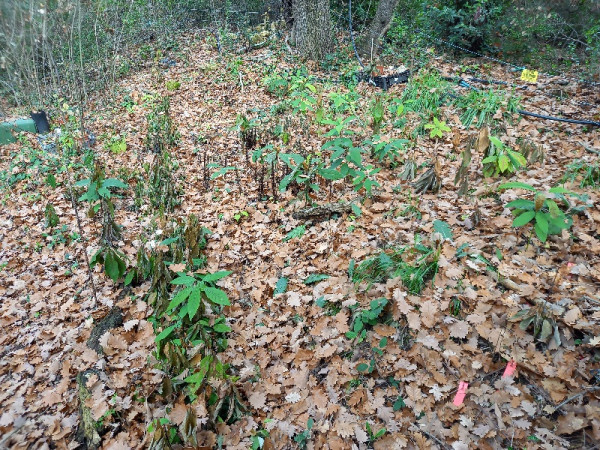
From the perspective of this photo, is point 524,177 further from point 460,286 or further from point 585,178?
point 460,286

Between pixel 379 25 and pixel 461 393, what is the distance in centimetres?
814

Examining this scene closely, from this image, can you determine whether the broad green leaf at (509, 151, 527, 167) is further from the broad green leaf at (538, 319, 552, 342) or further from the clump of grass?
the broad green leaf at (538, 319, 552, 342)

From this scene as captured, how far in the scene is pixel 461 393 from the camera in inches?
90.0

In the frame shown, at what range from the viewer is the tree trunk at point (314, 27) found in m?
8.14

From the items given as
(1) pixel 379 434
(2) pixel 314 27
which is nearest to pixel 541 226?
(1) pixel 379 434

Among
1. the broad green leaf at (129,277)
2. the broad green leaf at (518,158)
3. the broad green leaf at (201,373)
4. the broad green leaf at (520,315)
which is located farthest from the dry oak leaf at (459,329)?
the broad green leaf at (129,277)

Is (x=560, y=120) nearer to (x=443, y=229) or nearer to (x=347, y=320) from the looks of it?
(x=443, y=229)

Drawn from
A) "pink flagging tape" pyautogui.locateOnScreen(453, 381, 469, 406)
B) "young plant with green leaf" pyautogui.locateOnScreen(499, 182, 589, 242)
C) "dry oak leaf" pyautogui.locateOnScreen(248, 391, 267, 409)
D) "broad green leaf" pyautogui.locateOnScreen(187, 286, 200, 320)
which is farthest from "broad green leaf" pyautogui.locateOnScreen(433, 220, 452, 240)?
"broad green leaf" pyautogui.locateOnScreen(187, 286, 200, 320)

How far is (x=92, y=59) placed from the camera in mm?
9734

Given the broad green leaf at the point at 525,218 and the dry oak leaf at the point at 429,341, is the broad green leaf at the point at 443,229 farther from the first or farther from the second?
the dry oak leaf at the point at 429,341

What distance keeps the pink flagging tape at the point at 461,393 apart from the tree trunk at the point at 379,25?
292 inches

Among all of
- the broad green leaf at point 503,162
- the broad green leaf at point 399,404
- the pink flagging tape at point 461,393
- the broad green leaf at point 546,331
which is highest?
the broad green leaf at point 503,162


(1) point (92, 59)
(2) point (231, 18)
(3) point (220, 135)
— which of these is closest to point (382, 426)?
(3) point (220, 135)

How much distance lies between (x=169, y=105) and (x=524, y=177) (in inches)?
258
